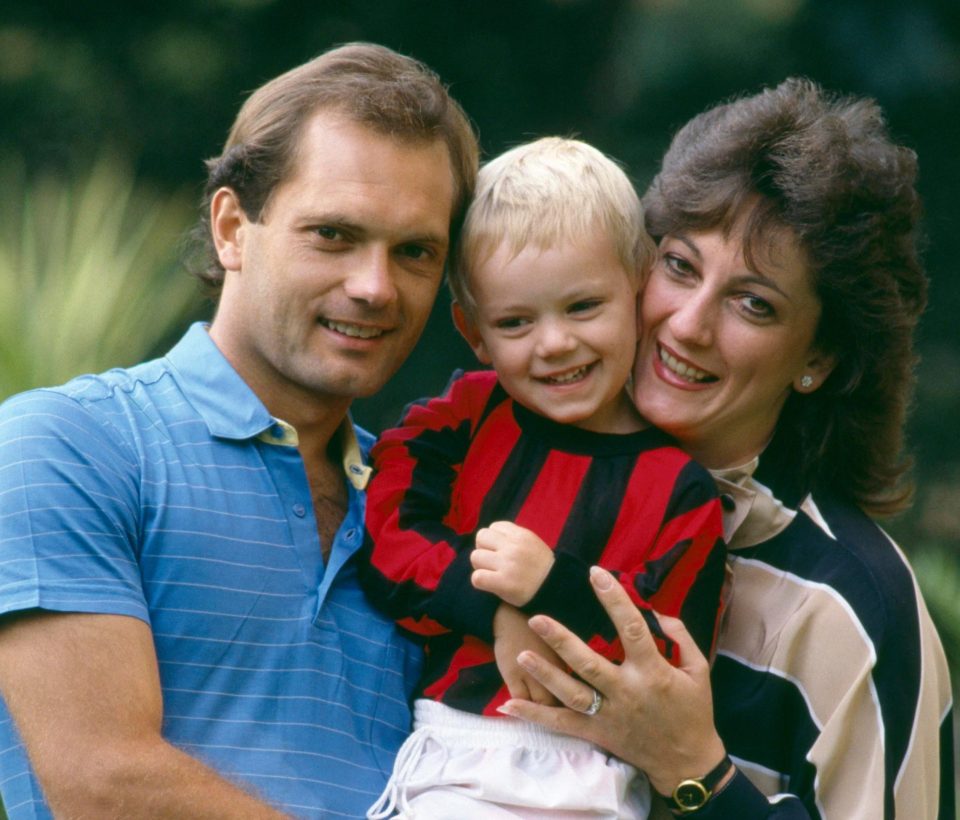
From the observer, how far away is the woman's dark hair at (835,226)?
9.29 ft

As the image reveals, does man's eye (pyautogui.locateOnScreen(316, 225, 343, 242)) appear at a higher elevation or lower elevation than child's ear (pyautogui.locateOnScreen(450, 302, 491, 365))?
higher

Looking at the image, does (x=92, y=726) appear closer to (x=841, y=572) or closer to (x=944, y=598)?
(x=841, y=572)

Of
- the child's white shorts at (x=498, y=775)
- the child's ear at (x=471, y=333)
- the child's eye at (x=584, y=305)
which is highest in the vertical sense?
the child's eye at (x=584, y=305)

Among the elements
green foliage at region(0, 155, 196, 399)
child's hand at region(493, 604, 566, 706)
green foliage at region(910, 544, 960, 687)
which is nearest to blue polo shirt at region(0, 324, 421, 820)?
child's hand at region(493, 604, 566, 706)

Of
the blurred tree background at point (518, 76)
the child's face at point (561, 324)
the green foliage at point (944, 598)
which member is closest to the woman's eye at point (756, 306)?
the child's face at point (561, 324)

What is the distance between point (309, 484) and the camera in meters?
2.82

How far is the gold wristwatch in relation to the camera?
2602 mm

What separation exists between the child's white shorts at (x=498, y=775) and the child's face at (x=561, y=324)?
0.55 m

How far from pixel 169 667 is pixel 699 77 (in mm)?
5151

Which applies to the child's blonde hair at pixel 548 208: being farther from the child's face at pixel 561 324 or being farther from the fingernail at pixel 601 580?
the fingernail at pixel 601 580

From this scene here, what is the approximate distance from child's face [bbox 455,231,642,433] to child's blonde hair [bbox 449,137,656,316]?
24 millimetres

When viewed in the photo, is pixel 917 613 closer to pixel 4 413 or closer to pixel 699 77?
pixel 4 413

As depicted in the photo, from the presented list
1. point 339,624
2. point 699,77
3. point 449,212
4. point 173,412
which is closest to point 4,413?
point 173,412

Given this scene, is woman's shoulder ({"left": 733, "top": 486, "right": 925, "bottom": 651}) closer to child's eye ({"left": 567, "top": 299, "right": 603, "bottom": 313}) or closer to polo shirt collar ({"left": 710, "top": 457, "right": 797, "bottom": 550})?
polo shirt collar ({"left": 710, "top": 457, "right": 797, "bottom": 550})
